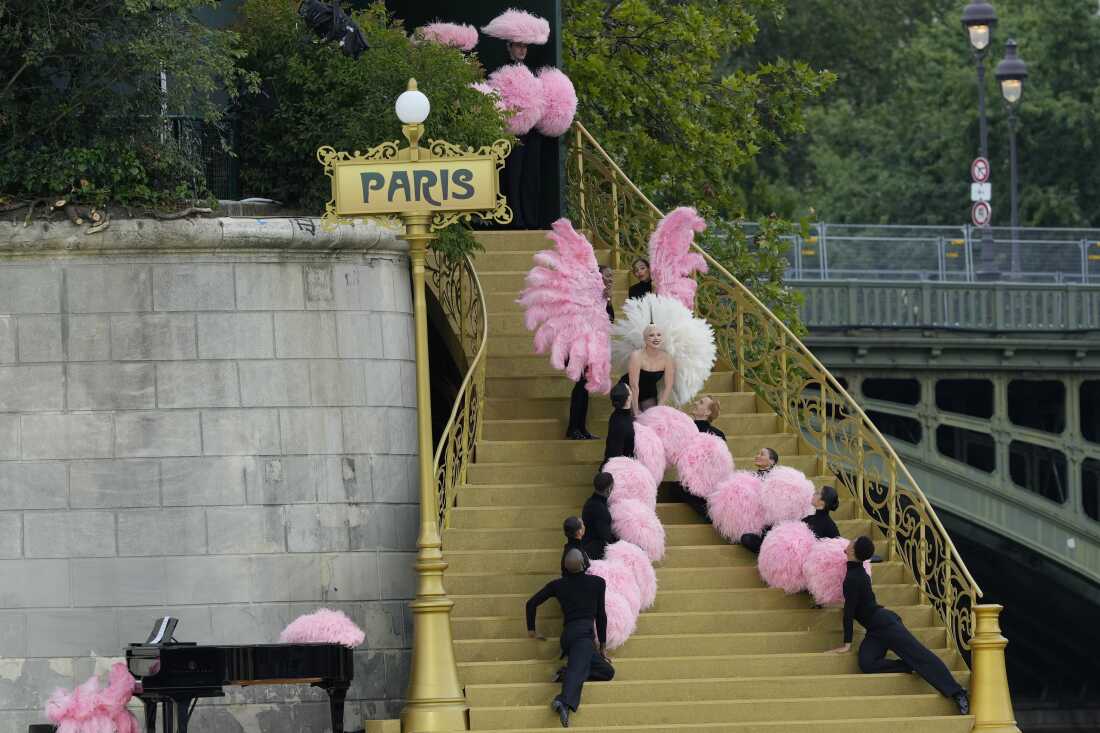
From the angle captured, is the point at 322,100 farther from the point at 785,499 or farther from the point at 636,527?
the point at 785,499

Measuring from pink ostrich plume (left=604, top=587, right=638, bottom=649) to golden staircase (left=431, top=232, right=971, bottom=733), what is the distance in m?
0.20

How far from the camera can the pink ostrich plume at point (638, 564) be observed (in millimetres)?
22281

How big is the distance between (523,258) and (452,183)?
6.48m

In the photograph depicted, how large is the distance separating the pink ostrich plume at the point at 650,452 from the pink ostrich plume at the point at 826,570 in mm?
1574

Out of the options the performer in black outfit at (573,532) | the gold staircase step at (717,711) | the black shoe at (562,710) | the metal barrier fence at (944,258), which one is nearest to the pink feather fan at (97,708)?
the gold staircase step at (717,711)

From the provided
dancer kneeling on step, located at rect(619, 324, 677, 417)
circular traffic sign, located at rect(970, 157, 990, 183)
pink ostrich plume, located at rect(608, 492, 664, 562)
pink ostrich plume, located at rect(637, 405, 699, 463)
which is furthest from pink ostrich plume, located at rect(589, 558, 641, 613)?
circular traffic sign, located at rect(970, 157, 990, 183)

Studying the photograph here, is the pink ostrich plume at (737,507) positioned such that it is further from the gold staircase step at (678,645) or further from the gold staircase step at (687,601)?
the gold staircase step at (678,645)

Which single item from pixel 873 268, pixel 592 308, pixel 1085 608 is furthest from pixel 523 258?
pixel 1085 608

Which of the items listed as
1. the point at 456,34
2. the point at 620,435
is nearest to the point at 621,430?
the point at 620,435

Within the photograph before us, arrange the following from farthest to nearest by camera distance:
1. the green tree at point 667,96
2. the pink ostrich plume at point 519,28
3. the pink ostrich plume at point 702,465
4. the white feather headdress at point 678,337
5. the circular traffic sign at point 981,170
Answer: the circular traffic sign at point 981,170 < the green tree at point 667,96 < the pink ostrich plume at point 519,28 < the white feather headdress at point 678,337 < the pink ostrich plume at point 702,465

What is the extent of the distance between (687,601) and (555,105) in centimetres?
649

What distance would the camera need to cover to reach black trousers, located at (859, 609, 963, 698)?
21.6 m

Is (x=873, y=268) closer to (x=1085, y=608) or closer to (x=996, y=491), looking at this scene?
(x=996, y=491)

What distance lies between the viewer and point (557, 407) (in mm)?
25234
